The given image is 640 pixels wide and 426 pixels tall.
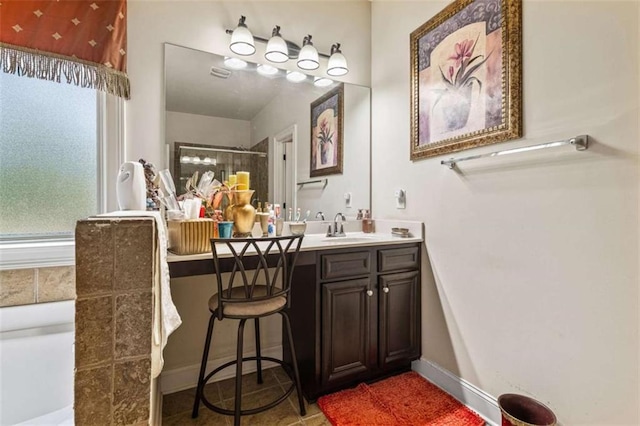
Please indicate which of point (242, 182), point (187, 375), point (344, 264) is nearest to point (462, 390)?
point (344, 264)

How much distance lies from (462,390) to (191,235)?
64.2 inches

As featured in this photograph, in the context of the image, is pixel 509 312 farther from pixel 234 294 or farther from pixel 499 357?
pixel 234 294

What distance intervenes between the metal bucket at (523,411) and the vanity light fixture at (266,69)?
2.19m

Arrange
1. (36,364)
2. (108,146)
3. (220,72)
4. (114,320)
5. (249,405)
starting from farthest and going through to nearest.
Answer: (220,72) < (249,405) < (108,146) < (36,364) < (114,320)

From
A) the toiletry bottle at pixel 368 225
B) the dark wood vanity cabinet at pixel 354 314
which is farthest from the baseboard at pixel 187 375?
the toiletry bottle at pixel 368 225

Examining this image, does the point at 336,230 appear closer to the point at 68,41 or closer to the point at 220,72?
the point at 220,72

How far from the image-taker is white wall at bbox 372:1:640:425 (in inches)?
42.2

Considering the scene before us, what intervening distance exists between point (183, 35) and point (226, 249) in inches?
49.6

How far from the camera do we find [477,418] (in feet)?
4.96

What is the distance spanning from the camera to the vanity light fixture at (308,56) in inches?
78.3

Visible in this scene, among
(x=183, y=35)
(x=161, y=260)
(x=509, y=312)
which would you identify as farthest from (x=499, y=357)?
(x=183, y=35)

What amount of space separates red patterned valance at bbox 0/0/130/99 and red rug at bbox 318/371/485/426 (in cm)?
194

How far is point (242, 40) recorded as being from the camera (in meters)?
1.77

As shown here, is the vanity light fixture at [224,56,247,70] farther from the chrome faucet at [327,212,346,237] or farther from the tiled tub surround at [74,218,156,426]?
the tiled tub surround at [74,218,156,426]
